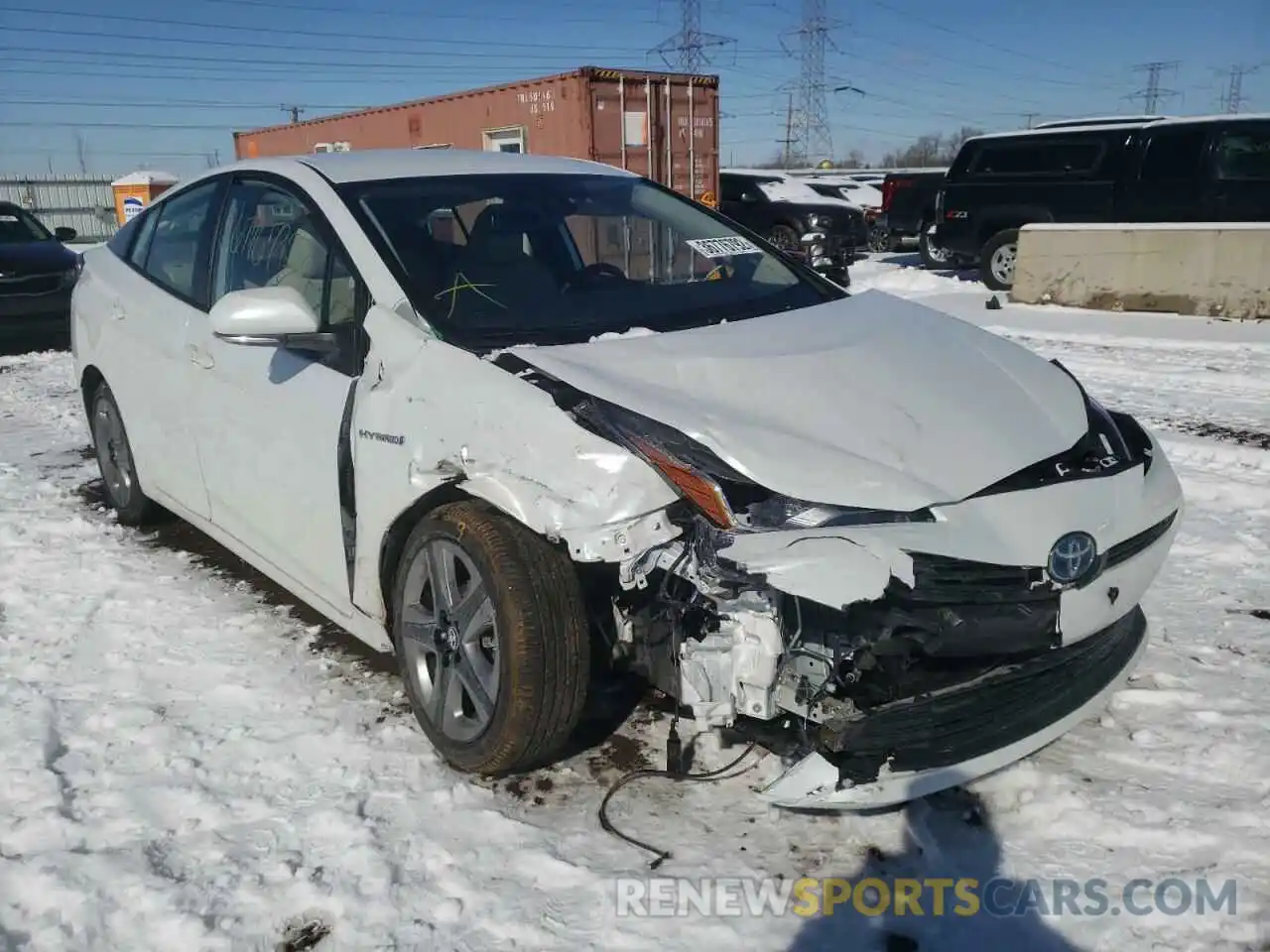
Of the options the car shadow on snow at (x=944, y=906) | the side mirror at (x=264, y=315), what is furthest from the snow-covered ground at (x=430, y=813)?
the side mirror at (x=264, y=315)

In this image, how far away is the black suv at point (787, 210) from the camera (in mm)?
16702

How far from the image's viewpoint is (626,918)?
91.7 inches

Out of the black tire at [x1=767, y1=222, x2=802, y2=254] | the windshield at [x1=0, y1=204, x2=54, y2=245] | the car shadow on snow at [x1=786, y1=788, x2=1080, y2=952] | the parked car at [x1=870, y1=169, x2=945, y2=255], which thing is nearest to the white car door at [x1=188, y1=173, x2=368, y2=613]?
the car shadow on snow at [x1=786, y1=788, x2=1080, y2=952]

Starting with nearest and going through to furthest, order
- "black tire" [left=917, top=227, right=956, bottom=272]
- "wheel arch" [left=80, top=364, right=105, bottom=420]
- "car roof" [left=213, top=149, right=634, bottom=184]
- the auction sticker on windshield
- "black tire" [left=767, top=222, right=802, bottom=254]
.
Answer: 1. "car roof" [left=213, top=149, right=634, bottom=184]
2. the auction sticker on windshield
3. "wheel arch" [left=80, top=364, right=105, bottom=420]
4. "black tire" [left=917, top=227, right=956, bottom=272]
5. "black tire" [left=767, top=222, right=802, bottom=254]

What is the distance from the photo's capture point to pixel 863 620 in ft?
7.51

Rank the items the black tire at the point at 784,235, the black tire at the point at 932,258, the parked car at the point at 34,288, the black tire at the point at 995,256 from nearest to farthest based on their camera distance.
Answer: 1. the parked car at the point at 34,288
2. the black tire at the point at 995,256
3. the black tire at the point at 932,258
4. the black tire at the point at 784,235

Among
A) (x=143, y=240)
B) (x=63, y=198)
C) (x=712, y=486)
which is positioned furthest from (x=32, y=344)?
Answer: (x=63, y=198)

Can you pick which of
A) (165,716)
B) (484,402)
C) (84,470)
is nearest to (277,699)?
(165,716)

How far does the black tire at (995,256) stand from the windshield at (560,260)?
10.1 meters

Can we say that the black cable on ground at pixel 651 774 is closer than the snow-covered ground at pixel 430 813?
No

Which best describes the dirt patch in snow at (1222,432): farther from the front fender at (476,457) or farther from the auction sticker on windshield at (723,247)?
the front fender at (476,457)

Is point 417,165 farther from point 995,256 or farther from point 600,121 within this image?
point 995,256

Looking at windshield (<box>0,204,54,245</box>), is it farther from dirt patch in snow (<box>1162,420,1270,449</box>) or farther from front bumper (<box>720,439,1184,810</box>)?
front bumper (<box>720,439,1184,810</box>)

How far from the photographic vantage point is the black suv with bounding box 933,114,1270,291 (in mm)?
11414
